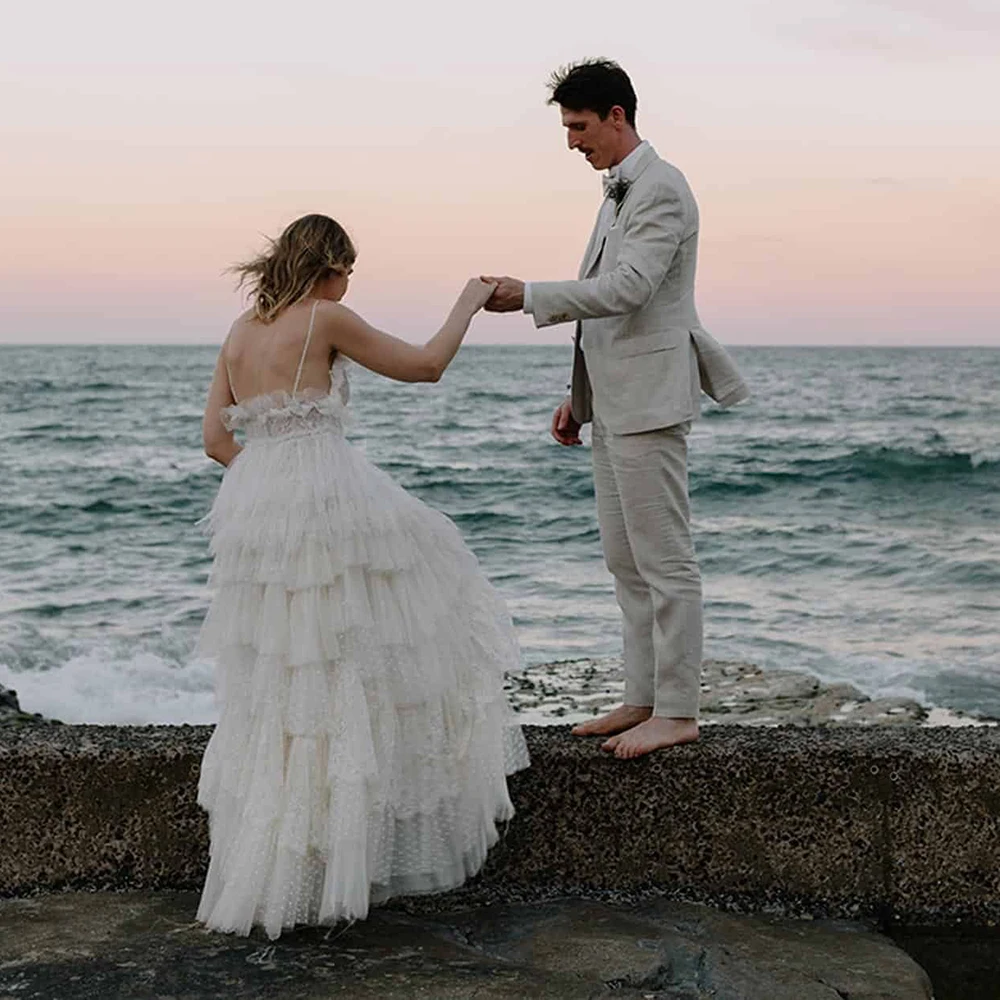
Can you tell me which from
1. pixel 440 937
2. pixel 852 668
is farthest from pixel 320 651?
pixel 852 668

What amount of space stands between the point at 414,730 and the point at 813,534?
14518 millimetres

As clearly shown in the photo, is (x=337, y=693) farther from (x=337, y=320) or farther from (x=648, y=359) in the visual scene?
(x=648, y=359)

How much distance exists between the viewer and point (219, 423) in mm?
3811

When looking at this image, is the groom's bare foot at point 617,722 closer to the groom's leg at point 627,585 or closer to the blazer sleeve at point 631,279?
the groom's leg at point 627,585

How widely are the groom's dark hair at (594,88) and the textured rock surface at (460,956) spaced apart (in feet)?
7.34

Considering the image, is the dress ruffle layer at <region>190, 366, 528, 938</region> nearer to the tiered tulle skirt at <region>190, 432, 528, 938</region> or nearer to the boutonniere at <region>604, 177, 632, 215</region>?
the tiered tulle skirt at <region>190, 432, 528, 938</region>

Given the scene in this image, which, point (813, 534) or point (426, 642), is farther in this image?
point (813, 534)

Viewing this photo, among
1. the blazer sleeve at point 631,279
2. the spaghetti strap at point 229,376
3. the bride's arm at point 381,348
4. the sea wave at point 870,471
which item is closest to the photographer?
the bride's arm at point 381,348

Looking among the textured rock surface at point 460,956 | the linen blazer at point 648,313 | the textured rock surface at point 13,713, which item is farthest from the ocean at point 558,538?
the textured rock surface at point 460,956

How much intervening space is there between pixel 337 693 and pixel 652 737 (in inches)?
38.5

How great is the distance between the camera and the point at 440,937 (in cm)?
357

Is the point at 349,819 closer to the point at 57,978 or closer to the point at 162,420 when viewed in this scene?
the point at 57,978

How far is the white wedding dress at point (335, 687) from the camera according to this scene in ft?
11.2

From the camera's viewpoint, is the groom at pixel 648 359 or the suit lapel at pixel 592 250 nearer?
the groom at pixel 648 359
